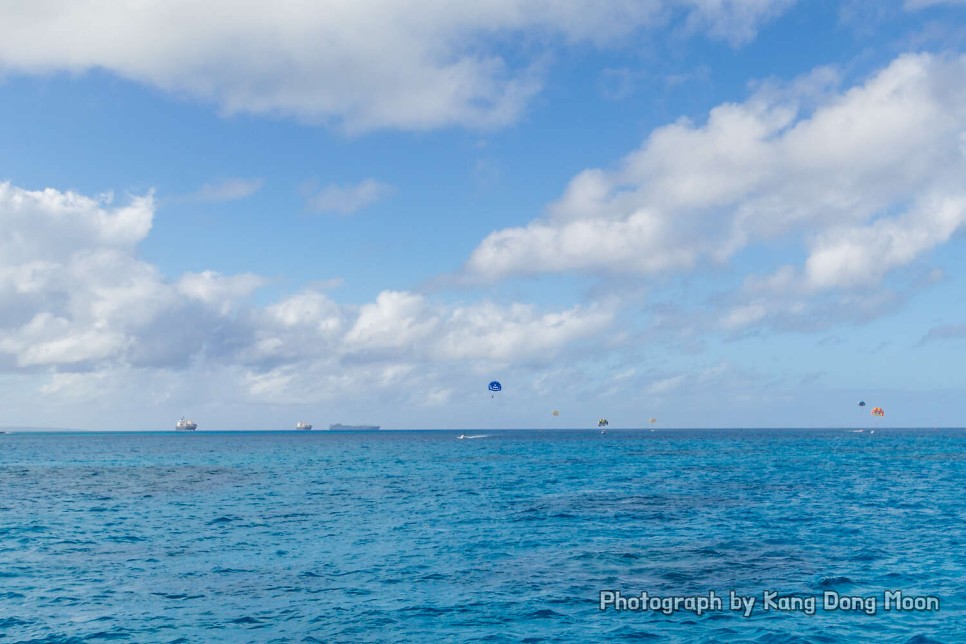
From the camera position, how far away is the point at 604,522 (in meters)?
51.2

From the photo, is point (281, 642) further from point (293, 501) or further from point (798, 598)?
point (293, 501)

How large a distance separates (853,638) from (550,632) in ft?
37.1

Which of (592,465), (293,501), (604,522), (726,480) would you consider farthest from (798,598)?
(592,465)

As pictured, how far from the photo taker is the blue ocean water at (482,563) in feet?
90.9

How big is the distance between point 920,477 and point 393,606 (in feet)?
278

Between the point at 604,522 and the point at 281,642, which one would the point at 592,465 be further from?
the point at 281,642

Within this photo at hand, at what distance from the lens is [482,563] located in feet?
127

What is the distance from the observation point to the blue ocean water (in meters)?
27.7

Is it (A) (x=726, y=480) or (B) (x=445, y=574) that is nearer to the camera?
(B) (x=445, y=574)

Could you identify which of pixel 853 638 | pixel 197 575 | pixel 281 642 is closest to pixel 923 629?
pixel 853 638

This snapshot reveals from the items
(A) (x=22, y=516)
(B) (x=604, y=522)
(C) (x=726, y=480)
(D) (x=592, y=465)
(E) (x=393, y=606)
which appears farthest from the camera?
(D) (x=592, y=465)

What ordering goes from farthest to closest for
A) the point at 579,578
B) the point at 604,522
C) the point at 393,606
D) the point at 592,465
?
the point at 592,465 → the point at 604,522 → the point at 579,578 → the point at 393,606

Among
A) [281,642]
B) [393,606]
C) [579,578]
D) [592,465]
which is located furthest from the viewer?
[592,465]

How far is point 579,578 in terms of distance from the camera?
34656 millimetres
